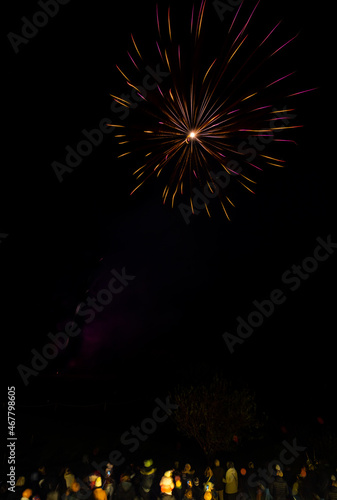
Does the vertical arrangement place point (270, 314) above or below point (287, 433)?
above

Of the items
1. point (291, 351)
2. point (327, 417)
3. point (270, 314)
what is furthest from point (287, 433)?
point (270, 314)

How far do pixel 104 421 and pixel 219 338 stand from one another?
52.7ft

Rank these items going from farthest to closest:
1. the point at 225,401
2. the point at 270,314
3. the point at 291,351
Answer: the point at 270,314 → the point at 291,351 → the point at 225,401

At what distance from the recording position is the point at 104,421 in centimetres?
2873

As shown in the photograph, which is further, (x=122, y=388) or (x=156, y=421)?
(x=122, y=388)

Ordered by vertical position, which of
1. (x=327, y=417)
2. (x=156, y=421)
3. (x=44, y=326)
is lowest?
(x=327, y=417)

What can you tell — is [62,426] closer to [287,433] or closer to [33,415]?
[33,415]

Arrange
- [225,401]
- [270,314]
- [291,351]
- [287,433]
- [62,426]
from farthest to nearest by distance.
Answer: [270,314] → [291,351] → [287,433] → [62,426] → [225,401]

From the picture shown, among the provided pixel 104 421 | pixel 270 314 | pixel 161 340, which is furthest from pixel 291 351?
pixel 104 421

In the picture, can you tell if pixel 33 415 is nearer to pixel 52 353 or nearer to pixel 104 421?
pixel 104 421

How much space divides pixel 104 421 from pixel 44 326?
30.0ft

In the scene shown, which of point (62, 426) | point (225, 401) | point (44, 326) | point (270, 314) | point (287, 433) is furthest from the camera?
point (270, 314)

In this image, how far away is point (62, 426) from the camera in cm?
2666

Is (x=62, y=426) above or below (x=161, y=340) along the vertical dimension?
above
